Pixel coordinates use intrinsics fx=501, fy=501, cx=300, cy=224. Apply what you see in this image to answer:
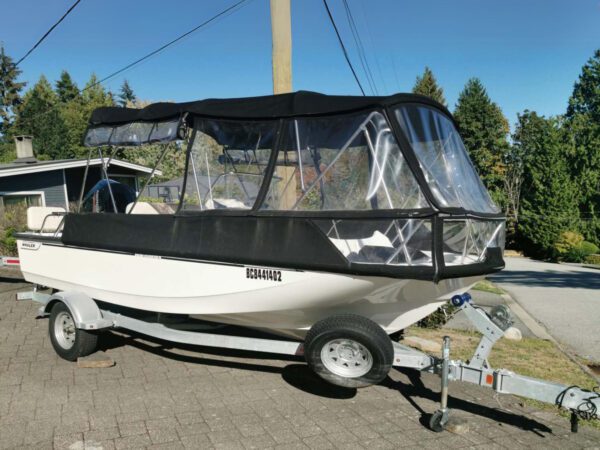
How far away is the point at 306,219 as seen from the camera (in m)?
4.26

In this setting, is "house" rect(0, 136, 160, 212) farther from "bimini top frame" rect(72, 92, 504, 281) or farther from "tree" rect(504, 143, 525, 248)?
"tree" rect(504, 143, 525, 248)

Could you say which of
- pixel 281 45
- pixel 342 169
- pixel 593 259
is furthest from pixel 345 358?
pixel 593 259

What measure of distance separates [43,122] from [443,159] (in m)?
58.2

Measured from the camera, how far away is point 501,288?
47.8 feet

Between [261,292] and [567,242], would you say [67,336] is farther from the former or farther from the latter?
[567,242]

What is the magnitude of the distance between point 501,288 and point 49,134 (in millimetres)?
47979

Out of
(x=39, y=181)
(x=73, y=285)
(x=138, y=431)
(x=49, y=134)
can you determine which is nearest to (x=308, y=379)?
(x=138, y=431)

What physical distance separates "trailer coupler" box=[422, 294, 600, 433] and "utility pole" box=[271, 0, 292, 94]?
174 inches

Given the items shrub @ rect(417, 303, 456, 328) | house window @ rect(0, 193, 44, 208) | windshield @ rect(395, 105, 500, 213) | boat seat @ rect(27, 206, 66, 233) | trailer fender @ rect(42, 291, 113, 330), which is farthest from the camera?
house window @ rect(0, 193, 44, 208)

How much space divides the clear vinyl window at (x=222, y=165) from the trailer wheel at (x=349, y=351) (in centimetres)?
152

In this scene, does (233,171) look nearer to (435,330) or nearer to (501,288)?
(435,330)

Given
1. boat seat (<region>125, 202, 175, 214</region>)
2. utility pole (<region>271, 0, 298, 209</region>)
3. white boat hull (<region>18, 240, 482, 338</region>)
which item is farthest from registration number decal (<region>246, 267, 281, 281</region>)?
utility pole (<region>271, 0, 298, 209</region>)

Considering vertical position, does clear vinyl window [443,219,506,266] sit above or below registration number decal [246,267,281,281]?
above

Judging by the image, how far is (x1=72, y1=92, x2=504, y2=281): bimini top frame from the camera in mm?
4023
